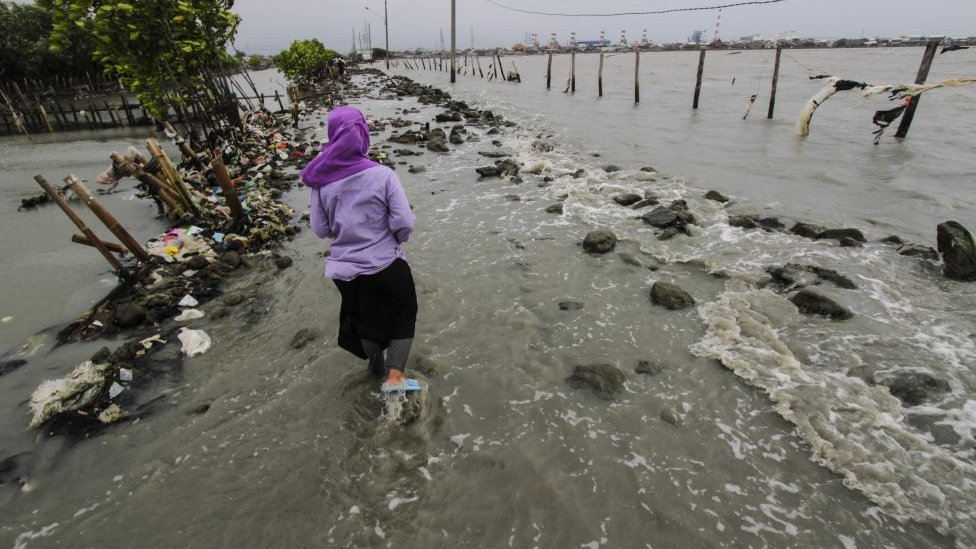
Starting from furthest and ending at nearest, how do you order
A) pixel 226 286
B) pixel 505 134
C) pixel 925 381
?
pixel 505 134 → pixel 226 286 → pixel 925 381

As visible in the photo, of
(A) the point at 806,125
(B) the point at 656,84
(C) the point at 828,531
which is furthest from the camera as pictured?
(B) the point at 656,84

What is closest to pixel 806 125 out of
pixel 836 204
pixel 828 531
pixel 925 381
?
pixel 836 204

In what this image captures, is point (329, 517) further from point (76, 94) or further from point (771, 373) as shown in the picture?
point (76, 94)

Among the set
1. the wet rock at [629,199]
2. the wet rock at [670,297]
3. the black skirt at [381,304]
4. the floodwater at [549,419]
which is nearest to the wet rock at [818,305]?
the floodwater at [549,419]

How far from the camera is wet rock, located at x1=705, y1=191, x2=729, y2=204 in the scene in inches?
359

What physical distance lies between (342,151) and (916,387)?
201 inches

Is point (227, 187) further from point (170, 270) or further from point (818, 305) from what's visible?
point (818, 305)

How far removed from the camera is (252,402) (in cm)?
387

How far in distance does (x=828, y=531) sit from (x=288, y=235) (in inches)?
309

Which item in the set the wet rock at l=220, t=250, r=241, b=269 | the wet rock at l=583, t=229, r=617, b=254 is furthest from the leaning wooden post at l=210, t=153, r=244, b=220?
the wet rock at l=583, t=229, r=617, b=254

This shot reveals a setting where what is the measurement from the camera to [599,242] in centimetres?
675

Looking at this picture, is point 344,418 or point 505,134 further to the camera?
point 505,134

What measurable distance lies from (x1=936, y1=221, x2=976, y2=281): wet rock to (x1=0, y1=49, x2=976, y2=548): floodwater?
7.2 inches

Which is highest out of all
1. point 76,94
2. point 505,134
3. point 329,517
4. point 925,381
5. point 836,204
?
point 76,94
